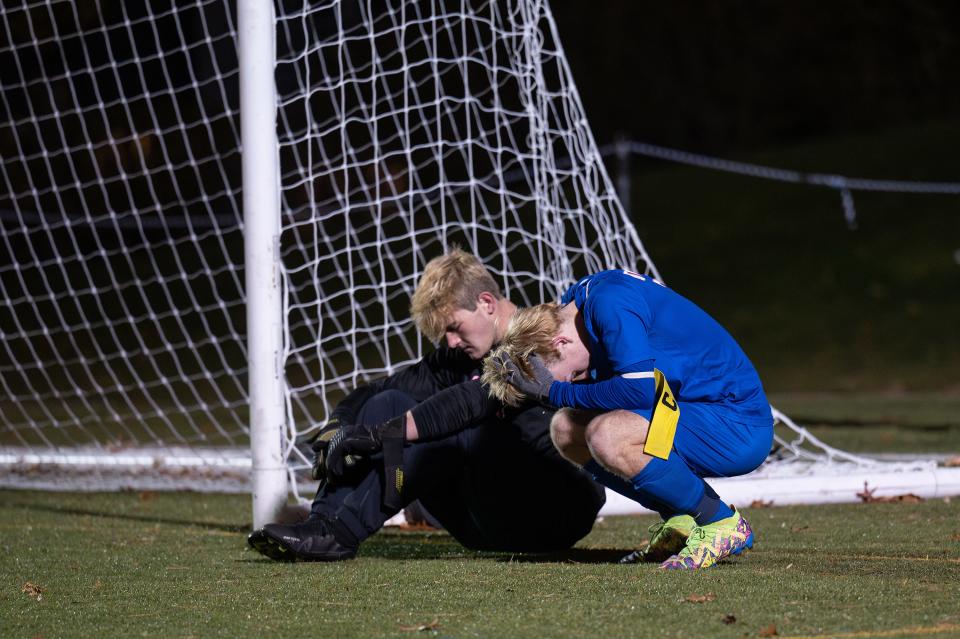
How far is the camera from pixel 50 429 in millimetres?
10203

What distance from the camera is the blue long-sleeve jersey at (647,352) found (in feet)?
12.8

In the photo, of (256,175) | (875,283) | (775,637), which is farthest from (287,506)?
(875,283)

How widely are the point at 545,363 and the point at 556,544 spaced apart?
33.2 inches

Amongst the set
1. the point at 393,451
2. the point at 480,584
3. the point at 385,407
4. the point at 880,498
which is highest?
the point at 385,407

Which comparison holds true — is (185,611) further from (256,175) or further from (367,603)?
(256,175)

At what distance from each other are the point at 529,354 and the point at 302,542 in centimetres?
102

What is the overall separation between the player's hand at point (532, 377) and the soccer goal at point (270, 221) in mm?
1362

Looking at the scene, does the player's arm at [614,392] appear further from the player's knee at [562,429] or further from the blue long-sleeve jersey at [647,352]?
the player's knee at [562,429]

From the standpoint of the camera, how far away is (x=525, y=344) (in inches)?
159

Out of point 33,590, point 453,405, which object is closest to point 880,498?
point 453,405

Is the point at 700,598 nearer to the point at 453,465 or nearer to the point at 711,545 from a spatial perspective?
the point at 711,545

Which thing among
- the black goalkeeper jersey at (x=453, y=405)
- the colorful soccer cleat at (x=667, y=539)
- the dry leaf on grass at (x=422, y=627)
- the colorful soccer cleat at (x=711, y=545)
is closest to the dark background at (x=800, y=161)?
the black goalkeeper jersey at (x=453, y=405)

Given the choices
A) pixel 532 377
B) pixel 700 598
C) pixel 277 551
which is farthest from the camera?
pixel 277 551

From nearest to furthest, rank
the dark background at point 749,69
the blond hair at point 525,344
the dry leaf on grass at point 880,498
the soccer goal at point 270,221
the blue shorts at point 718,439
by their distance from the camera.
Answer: the blond hair at point 525,344, the blue shorts at point 718,439, the soccer goal at point 270,221, the dry leaf on grass at point 880,498, the dark background at point 749,69
